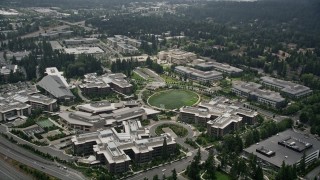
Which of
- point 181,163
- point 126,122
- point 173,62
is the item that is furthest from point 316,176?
point 173,62

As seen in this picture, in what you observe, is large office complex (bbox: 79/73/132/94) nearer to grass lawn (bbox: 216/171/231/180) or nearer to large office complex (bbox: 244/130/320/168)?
large office complex (bbox: 244/130/320/168)

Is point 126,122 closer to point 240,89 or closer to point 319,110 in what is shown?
point 240,89

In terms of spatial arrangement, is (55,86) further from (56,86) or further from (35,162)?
(35,162)

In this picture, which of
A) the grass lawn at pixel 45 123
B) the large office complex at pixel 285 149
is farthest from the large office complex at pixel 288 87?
the grass lawn at pixel 45 123

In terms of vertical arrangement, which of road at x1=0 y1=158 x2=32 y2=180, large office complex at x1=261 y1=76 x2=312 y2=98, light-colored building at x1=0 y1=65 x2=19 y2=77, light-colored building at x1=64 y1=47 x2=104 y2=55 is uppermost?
light-colored building at x1=64 y1=47 x2=104 y2=55

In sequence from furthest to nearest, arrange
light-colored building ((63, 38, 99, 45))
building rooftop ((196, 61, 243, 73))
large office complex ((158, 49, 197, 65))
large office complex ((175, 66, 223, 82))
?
light-colored building ((63, 38, 99, 45)) < large office complex ((158, 49, 197, 65)) < building rooftop ((196, 61, 243, 73)) < large office complex ((175, 66, 223, 82))

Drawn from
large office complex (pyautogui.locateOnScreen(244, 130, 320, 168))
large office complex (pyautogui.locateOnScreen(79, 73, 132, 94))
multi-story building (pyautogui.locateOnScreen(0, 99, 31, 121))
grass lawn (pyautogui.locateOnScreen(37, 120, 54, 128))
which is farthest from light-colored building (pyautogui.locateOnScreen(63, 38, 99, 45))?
large office complex (pyautogui.locateOnScreen(244, 130, 320, 168))

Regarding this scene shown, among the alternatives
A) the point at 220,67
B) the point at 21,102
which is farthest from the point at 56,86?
the point at 220,67
